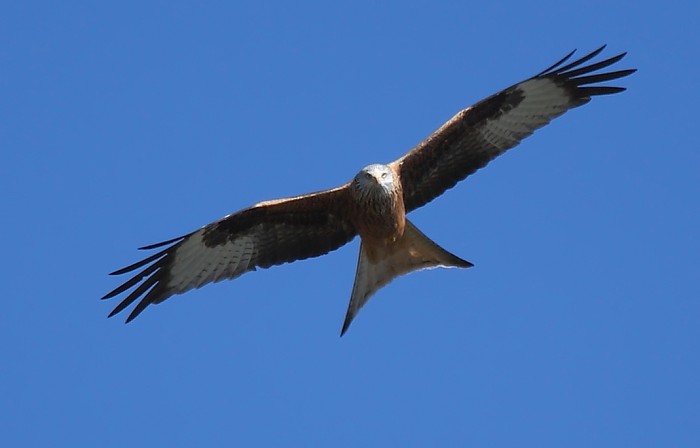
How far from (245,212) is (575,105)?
287 cm

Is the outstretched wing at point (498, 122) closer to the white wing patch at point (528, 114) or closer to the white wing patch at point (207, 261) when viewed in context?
the white wing patch at point (528, 114)

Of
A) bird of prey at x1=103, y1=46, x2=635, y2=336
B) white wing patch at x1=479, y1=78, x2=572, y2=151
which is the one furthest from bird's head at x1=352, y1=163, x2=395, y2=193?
white wing patch at x1=479, y1=78, x2=572, y2=151

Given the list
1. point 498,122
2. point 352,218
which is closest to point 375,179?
point 352,218

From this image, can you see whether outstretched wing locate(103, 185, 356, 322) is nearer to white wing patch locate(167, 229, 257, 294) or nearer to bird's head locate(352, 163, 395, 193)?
white wing patch locate(167, 229, 257, 294)

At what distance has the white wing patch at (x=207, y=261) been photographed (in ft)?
26.6

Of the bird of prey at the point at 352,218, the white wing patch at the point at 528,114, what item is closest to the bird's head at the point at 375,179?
the bird of prey at the point at 352,218

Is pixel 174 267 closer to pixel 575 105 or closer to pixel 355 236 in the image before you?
pixel 355 236

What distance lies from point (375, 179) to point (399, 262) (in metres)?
0.82

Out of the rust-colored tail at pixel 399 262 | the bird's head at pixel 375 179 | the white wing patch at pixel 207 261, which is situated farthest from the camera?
the white wing patch at pixel 207 261

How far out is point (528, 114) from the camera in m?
8.18

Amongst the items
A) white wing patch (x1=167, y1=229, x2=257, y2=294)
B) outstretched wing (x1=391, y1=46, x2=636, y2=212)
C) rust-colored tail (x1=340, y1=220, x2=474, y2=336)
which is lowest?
rust-colored tail (x1=340, y1=220, x2=474, y2=336)

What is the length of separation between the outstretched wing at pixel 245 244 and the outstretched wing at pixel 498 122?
0.72 meters

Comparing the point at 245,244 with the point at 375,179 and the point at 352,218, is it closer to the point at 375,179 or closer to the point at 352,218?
the point at 352,218

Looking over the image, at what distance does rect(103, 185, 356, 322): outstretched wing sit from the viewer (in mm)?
7984
